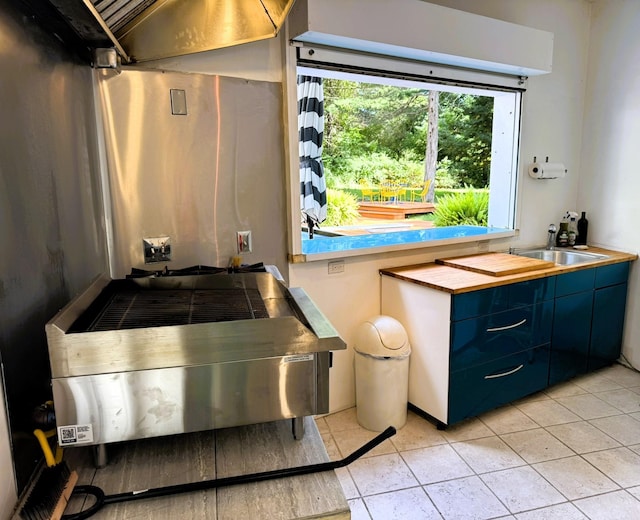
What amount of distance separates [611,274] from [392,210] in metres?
Result: 2.07

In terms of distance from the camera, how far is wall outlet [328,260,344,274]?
2476 mm

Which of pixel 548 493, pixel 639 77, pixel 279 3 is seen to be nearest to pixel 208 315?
pixel 279 3

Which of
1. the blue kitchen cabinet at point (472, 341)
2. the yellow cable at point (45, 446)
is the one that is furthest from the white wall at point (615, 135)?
the yellow cable at point (45, 446)

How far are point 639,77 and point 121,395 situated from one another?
3.68 meters

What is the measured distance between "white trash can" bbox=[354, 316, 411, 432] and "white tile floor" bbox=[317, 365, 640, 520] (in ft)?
0.37

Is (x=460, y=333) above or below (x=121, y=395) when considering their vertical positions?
below

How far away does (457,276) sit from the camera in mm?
2521

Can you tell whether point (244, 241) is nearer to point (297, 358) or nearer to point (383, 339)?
point (383, 339)

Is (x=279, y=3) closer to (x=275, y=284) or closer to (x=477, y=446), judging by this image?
(x=275, y=284)

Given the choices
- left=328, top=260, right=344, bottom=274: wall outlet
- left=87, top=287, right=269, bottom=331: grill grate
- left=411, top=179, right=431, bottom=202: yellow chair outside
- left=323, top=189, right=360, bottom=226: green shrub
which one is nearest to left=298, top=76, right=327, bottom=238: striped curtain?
left=328, top=260, right=344, bottom=274: wall outlet

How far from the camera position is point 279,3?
1.65 m

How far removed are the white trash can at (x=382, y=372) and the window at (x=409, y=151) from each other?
474 millimetres

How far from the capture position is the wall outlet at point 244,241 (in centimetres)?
202

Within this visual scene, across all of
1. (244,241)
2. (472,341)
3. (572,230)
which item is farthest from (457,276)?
(572,230)
